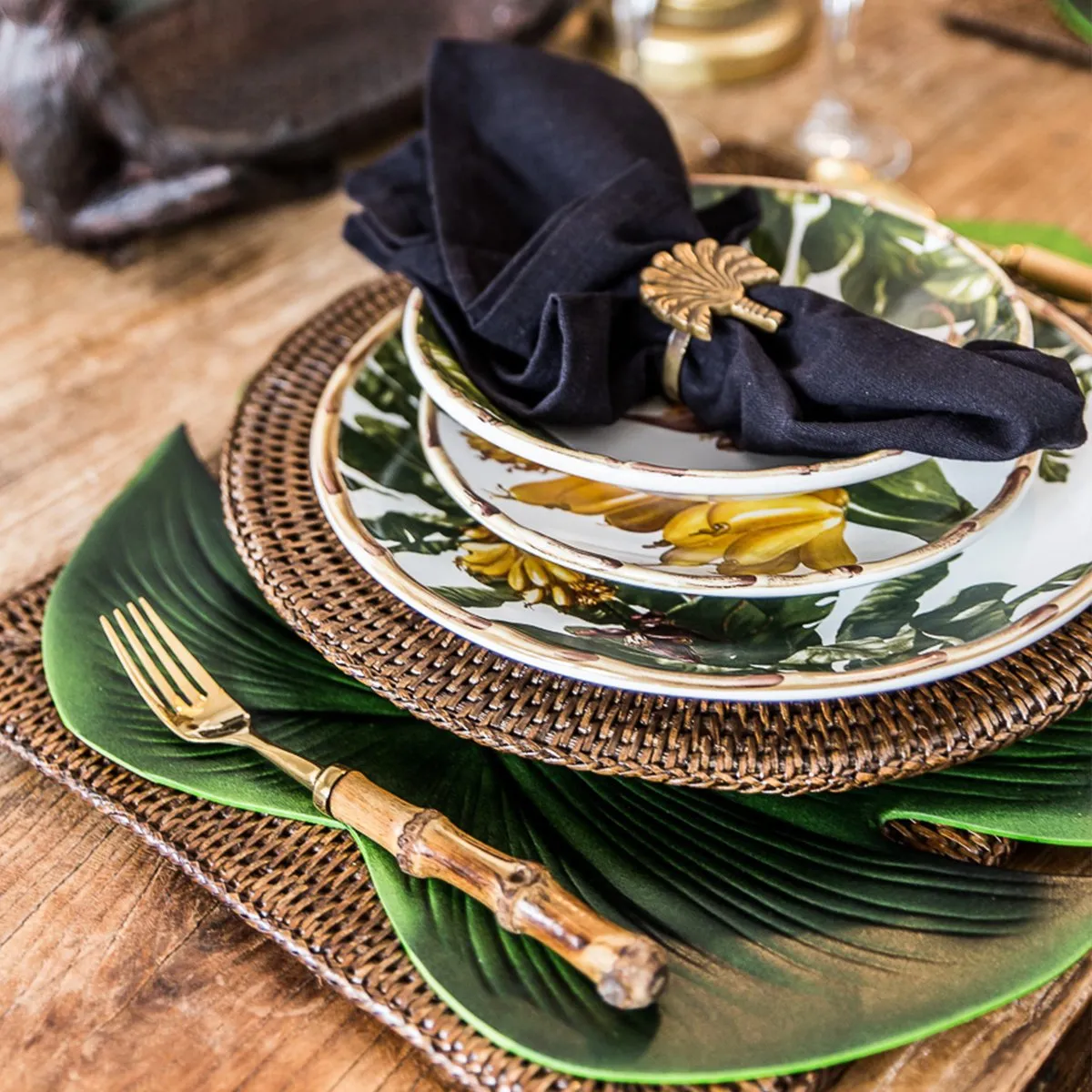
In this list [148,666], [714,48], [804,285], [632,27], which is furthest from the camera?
[714,48]

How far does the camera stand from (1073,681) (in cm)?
37

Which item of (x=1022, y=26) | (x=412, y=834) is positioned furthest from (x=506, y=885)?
(x=1022, y=26)

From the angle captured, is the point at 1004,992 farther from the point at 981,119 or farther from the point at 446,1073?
the point at 981,119

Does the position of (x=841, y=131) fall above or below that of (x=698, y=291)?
below

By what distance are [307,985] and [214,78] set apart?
0.70m

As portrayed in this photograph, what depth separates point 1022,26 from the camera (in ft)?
3.10

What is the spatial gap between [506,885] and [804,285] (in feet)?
1.09

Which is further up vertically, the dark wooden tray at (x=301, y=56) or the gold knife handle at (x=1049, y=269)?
the dark wooden tray at (x=301, y=56)

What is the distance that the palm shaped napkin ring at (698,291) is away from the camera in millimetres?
463

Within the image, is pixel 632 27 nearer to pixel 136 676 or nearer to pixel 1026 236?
pixel 1026 236

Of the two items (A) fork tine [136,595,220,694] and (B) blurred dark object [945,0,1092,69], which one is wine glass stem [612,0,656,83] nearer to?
(B) blurred dark object [945,0,1092,69]

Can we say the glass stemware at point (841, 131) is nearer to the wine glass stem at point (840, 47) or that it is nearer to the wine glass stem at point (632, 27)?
the wine glass stem at point (840, 47)

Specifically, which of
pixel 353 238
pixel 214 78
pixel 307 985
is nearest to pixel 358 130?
pixel 214 78

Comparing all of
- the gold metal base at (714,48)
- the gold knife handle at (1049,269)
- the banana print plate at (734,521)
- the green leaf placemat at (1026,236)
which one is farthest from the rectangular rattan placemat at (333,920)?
the gold metal base at (714,48)
